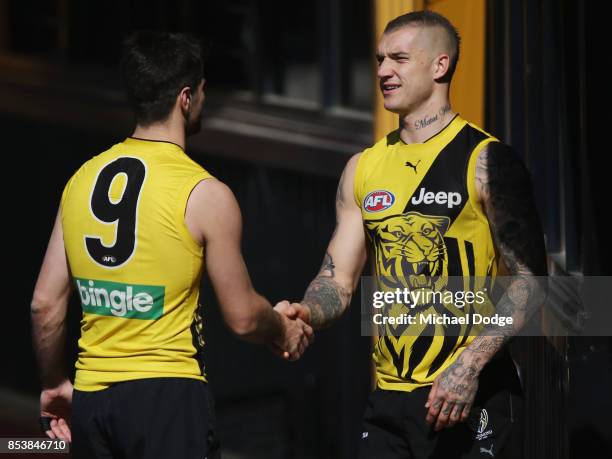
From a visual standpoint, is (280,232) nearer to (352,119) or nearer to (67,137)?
(352,119)

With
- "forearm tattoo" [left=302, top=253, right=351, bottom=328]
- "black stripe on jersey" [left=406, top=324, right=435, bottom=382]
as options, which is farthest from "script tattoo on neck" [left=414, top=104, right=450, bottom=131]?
"black stripe on jersey" [left=406, top=324, right=435, bottom=382]

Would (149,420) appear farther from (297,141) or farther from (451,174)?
(297,141)

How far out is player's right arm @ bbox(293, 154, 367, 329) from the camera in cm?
498

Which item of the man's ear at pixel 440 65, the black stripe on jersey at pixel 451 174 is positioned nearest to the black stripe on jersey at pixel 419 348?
the black stripe on jersey at pixel 451 174

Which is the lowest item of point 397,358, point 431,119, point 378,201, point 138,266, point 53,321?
point 397,358

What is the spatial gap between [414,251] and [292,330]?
573mm

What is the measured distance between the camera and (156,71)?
4.52m

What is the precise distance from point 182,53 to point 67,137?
5.98m

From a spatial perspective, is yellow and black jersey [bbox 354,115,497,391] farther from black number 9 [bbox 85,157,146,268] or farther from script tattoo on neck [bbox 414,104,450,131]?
black number 9 [bbox 85,157,146,268]

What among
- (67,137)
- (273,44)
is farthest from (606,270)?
(67,137)

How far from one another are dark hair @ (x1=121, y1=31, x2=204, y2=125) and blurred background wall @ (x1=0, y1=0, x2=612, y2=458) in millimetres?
1487

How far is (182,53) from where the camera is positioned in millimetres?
4566

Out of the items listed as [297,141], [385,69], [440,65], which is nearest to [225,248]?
[385,69]

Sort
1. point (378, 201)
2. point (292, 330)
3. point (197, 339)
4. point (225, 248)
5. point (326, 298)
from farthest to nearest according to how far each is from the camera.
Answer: point (326, 298), point (292, 330), point (378, 201), point (197, 339), point (225, 248)
